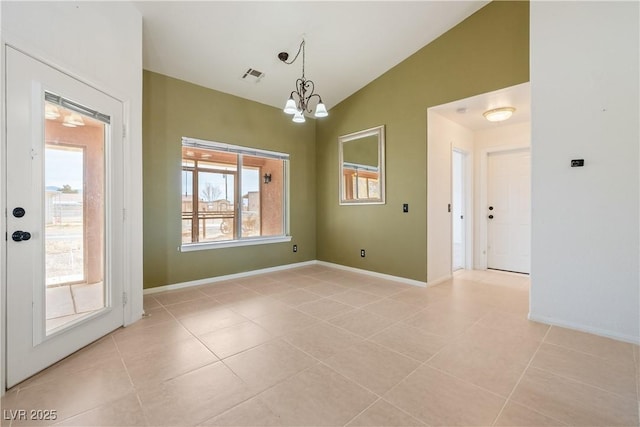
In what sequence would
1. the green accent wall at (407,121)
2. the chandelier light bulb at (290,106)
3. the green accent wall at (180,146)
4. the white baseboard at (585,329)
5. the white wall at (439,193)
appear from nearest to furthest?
the white baseboard at (585,329), the chandelier light bulb at (290,106), the green accent wall at (407,121), the green accent wall at (180,146), the white wall at (439,193)

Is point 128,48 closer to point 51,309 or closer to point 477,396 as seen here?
point 51,309

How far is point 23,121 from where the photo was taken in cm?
179

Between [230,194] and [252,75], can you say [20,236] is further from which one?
[252,75]

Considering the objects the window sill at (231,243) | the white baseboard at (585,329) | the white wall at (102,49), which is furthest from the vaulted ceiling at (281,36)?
the white baseboard at (585,329)

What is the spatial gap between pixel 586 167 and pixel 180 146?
4630 mm

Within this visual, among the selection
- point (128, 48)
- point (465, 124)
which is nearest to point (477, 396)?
point (128, 48)

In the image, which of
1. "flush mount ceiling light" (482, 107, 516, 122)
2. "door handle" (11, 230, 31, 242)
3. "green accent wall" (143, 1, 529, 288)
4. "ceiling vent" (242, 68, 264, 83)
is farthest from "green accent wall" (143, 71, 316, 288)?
"flush mount ceiling light" (482, 107, 516, 122)

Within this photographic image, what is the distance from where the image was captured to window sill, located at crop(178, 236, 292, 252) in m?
4.02

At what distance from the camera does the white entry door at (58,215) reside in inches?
69.2

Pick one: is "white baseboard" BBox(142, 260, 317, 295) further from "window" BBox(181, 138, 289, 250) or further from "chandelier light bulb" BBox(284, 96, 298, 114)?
"chandelier light bulb" BBox(284, 96, 298, 114)

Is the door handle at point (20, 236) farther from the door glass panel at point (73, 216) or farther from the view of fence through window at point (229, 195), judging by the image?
the view of fence through window at point (229, 195)

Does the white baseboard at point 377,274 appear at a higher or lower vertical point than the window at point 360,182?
lower

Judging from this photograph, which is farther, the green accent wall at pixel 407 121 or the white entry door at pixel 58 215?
the green accent wall at pixel 407 121

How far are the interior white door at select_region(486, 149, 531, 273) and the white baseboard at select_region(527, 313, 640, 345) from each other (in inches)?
92.3
